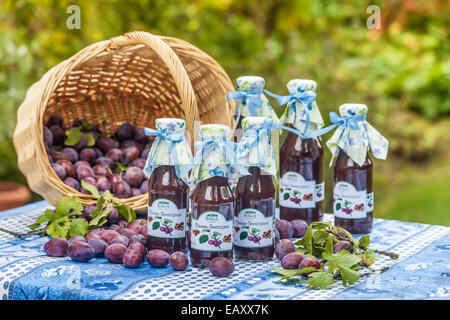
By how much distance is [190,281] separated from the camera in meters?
1.26

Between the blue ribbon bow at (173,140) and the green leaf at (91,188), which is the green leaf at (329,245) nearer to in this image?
the blue ribbon bow at (173,140)

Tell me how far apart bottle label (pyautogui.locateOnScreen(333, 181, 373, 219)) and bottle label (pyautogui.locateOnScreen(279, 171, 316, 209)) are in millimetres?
69

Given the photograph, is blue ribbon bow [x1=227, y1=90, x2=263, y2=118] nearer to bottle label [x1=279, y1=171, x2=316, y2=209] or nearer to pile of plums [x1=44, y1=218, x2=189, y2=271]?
bottle label [x1=279, y1=171, x2=316, y2=209]

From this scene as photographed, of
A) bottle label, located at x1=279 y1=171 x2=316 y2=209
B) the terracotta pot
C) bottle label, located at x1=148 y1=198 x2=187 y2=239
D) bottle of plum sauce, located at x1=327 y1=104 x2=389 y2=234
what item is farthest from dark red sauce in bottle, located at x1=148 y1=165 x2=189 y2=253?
the terracotta pot

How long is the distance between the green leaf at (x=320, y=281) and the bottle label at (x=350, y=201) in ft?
1.26

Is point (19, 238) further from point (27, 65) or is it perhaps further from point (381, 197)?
point (381, 197)

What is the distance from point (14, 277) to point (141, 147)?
2.38 ft

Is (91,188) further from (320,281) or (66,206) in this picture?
(320,281)

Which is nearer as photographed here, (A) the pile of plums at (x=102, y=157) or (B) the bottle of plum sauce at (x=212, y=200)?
(B) the bottle of plum sauce at (x=212, y=200)

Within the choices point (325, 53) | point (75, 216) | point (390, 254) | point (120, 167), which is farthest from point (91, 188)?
point (325, 53)

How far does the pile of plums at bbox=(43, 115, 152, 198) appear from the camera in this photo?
67.7 inches

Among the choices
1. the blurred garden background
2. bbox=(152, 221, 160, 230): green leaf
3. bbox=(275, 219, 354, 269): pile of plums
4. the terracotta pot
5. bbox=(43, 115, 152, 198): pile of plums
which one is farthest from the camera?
the blurred garden background

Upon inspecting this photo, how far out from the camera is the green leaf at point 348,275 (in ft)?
4.02

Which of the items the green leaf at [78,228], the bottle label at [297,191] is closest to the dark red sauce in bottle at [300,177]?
the bottle label at [297,191]
